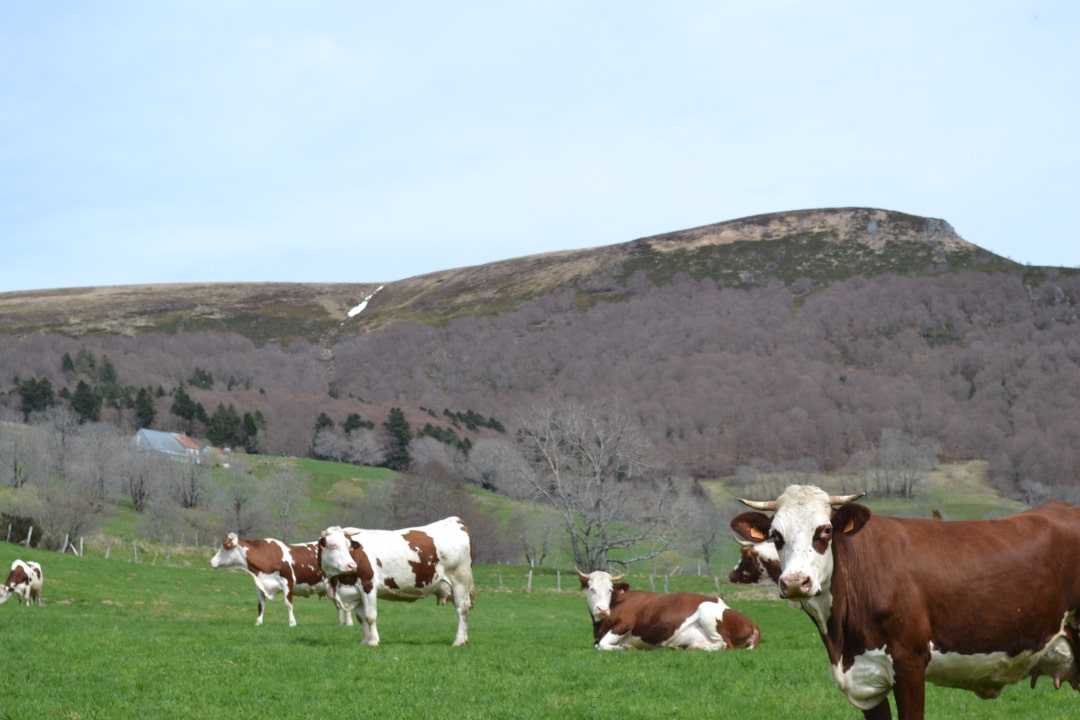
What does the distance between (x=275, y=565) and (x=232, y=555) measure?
149cm

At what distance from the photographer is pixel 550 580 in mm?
63750

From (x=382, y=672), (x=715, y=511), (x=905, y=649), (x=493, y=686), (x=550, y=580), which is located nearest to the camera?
(x=905, y=649)

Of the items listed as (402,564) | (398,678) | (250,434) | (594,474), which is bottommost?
(250,434)

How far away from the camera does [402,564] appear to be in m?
20.5

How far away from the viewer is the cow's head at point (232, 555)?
1120 inches

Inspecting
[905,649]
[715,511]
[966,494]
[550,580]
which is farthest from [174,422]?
[905,649]

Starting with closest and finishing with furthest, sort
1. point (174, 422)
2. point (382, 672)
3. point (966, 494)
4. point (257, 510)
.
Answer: point (382, 672)
point (257, 510)
point (966, 494)
point (174, 422)

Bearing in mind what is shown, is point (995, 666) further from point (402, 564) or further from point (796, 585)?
→ point (402, 564)

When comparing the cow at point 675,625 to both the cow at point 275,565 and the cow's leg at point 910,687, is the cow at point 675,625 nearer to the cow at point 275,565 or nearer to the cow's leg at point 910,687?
the cow's leg at point 910,687

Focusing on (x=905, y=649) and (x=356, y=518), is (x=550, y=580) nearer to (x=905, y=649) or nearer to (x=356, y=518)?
(x=356, y=518)

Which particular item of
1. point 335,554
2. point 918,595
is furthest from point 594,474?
point 918,595

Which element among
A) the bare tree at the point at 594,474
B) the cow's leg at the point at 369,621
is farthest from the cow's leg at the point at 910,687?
the bare tree at the point at 594,474

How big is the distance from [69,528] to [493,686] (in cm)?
6557

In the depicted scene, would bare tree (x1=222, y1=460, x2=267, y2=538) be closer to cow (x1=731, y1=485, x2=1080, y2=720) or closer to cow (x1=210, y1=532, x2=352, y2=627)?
cow (x1=210, y1=532, x2=352, y2=627)
